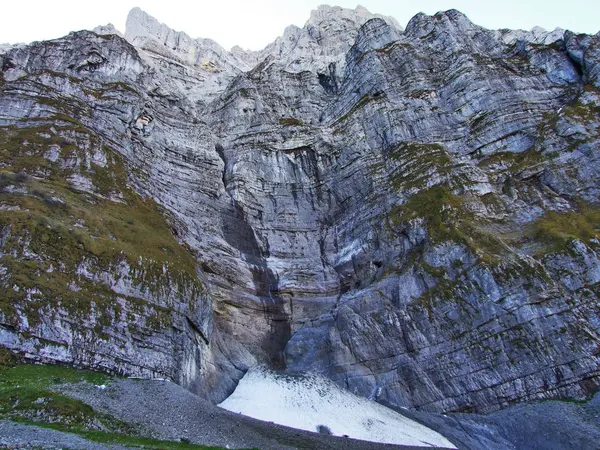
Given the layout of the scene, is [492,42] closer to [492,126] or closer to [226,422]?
[492,126]

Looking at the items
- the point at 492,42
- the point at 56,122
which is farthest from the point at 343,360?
the point at 492,42

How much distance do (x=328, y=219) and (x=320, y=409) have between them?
3130 cm

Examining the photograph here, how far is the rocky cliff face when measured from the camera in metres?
36.5

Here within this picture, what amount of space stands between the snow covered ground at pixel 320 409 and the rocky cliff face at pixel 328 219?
6.79ft

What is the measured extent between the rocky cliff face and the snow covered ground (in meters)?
2.07

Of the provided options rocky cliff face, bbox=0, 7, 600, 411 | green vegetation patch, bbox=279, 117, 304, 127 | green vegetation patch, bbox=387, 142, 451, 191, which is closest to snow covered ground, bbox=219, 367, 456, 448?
rocky cliff face, bbox=0, 7, 600, 411

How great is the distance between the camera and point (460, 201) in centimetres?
5100

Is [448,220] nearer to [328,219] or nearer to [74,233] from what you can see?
[328,219]

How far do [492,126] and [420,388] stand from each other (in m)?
37.6

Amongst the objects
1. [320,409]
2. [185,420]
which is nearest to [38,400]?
[185,420]

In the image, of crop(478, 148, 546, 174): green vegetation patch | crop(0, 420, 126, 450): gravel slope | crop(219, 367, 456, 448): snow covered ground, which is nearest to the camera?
crop(0, 420, 126, 450): gravel slope

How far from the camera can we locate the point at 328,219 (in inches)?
2549

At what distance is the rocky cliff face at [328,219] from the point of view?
3653 centimetres

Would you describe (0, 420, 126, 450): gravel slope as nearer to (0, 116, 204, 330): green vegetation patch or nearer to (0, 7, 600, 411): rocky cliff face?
(0, 7, 600, 411): rocky cliff face
